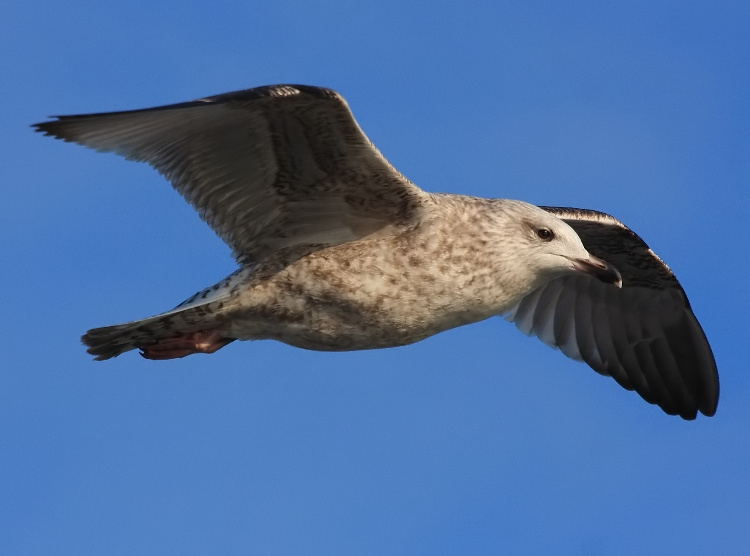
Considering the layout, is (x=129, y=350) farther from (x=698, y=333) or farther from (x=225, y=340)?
(x=698, y=333)

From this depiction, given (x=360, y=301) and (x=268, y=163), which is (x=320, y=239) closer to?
(x=360, y=301)

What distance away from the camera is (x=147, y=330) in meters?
9.34

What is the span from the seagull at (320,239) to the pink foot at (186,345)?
12 millimetres

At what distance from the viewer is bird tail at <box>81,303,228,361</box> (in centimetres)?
916

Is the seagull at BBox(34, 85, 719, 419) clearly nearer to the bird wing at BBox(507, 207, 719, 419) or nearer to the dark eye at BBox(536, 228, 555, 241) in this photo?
the dark eye at BBox(536, 228, 555, 241)

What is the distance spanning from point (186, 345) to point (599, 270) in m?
2.94

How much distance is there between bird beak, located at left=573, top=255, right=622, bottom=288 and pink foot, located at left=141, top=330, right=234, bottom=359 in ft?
8.23

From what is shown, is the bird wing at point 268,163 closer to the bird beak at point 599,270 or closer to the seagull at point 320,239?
the seagull at point 320,239

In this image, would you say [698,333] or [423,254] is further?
[698,333]

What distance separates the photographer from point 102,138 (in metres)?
8.45

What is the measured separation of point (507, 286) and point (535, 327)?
2879mm

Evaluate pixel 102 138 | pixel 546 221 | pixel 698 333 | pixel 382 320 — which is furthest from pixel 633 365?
pixel 102 138

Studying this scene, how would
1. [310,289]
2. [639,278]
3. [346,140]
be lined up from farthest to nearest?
1. [639,278]
2. [310,289]
3. [346,140]

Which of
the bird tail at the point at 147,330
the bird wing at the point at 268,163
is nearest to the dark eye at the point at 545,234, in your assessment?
the bird wing at the point at 268,163
